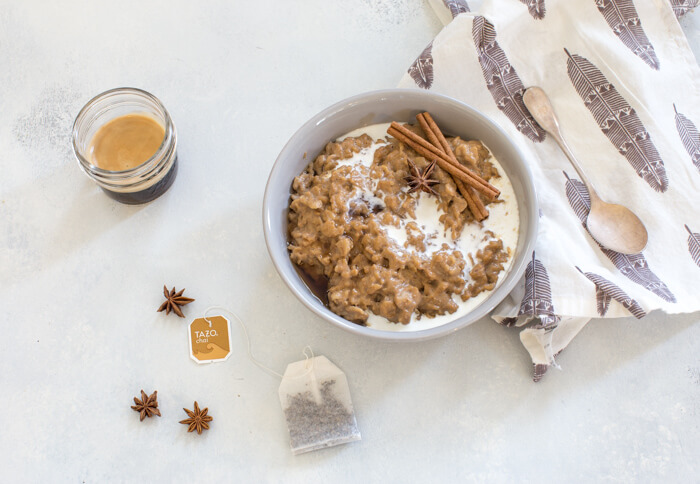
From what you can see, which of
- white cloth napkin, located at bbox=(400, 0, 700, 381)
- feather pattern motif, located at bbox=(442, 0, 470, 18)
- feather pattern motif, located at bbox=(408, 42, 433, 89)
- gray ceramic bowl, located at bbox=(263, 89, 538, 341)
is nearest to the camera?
gray ceramic bowl, located at bbox=(263, 89, 538, 341)

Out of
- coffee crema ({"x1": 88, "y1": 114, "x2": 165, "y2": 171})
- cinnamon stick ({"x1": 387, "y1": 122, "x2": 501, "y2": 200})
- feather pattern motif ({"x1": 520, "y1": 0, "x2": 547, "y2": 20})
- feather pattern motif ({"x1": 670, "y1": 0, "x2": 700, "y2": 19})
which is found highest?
feather pattern motif ({"x1": 670, "y1": 0, "x2": 700, "y2": 19})

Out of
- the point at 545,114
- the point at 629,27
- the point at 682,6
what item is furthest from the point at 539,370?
the point at 682,6

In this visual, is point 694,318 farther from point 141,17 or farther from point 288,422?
point 141,17

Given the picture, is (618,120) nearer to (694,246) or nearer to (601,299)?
(694,246)

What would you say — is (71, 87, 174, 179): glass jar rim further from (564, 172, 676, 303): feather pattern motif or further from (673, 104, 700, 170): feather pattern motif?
(673, 104, 700, 170): feather pattern motif

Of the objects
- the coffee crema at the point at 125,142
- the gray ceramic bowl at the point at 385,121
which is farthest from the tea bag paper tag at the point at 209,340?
the coffee crema at the point at 125,142

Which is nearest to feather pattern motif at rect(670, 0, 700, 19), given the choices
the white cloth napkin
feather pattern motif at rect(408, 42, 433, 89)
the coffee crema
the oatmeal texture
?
the white cloth napkin
